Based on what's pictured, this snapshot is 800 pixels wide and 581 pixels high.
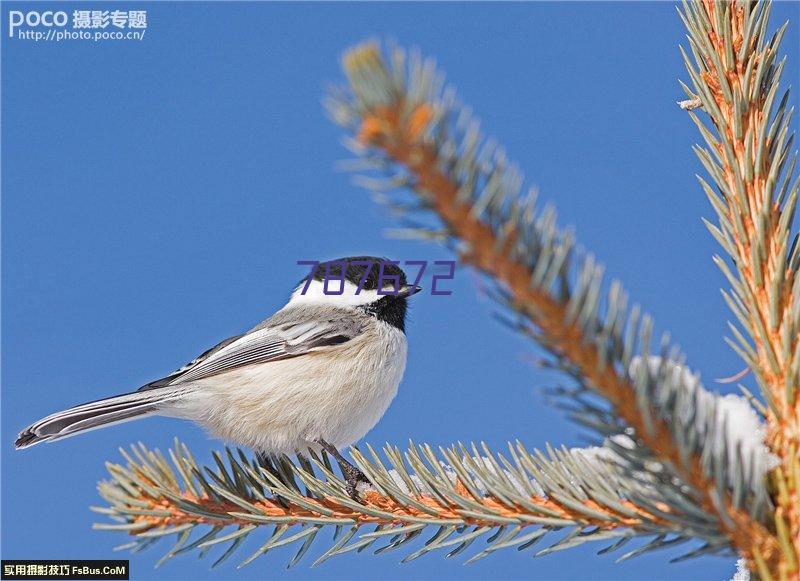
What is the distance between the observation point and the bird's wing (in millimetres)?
2578

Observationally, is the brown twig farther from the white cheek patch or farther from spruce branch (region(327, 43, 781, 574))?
the white cheek patch

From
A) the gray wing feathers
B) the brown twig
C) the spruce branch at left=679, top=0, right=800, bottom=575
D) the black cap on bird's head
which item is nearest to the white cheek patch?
the black cap on bird's head

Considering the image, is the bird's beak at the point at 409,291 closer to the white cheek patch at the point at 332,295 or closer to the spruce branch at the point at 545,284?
the white cheek patch at the point at 332,295

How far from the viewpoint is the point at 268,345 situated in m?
2.69

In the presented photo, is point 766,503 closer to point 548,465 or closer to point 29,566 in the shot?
point 548,465

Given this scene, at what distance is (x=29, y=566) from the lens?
1918mm

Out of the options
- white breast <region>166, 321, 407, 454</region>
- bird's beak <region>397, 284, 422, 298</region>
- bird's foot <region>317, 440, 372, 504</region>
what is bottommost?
bird's foot <region>317, 440, 372, 504</region>

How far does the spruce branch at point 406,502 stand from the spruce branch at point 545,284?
11 cm

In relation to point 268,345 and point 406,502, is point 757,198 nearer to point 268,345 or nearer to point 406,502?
point 406,502

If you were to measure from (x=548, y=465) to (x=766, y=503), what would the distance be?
322 millimetres

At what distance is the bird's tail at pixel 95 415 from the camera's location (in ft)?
6.76

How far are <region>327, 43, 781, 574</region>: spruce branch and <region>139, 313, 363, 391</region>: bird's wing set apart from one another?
6.19 ft

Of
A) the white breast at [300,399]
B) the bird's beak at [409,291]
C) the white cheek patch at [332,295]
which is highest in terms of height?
the white cheek patch at [332,295]

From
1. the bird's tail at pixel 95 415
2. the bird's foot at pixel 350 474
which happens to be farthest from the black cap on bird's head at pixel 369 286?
the bird's tail at pixel 95 415
